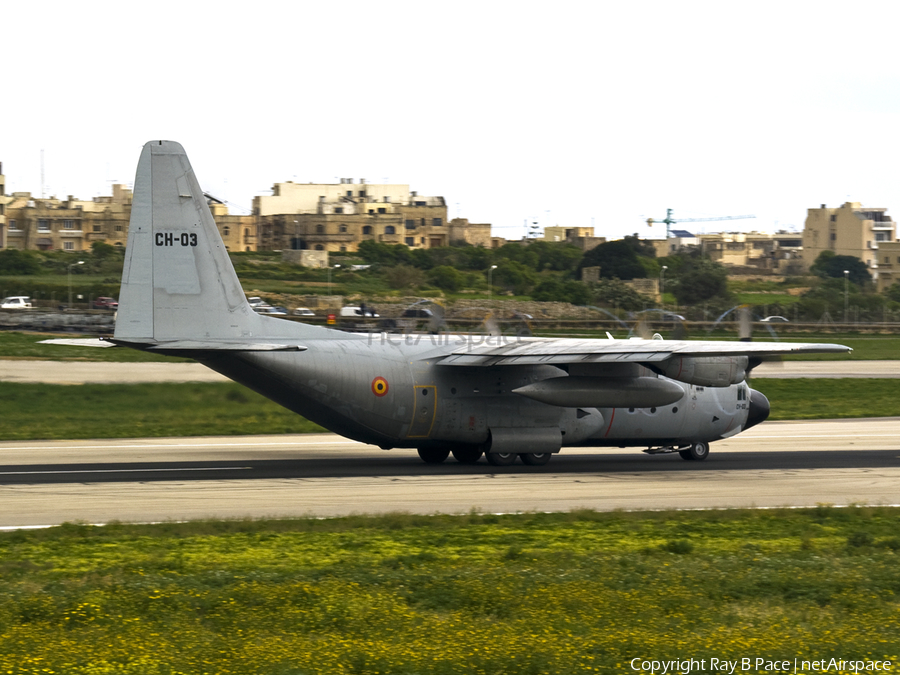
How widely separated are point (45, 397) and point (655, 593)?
88.2 feet

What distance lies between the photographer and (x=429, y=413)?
85.1ft

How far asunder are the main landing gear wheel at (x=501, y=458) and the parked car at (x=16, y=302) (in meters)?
45.1

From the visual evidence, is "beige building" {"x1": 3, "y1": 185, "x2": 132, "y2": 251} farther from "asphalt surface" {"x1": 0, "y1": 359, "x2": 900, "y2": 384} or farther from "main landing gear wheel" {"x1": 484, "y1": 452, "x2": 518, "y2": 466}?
"main landing gear wheel" {"x1": 484, "y1": 452, "x2": 518, "y2": 466}

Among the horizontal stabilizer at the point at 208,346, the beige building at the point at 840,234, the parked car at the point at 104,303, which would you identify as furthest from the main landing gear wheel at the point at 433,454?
the beige building at the point at 840,234

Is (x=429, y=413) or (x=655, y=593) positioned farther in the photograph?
(x=429, y=413)

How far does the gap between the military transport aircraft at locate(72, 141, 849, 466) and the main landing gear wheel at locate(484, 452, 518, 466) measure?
33 millimetres

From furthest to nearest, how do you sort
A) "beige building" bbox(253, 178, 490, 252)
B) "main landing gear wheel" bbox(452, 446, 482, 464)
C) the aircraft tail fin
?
"beige building" bbox(253, 178, 490, 252) → "main landing gear wheel" bbox(452, 446, 482, 464) → the aircraft tail fin

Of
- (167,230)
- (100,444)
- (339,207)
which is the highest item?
(339,207)

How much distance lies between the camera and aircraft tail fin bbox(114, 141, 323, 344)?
23.5 m

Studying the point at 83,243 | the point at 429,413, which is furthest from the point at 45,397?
the point at 83,243

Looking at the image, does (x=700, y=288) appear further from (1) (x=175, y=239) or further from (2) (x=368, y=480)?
(1) (x=175, y=239)

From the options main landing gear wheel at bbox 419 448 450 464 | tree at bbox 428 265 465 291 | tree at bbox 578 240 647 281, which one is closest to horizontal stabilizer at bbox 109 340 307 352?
main landing gear wheel at bbox 419 448 450 464

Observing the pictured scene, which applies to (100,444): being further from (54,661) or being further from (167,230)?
(54,661)

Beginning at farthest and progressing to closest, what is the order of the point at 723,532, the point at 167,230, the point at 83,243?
the point at 83,243 → the point at 167,230 → the point at 723,532
